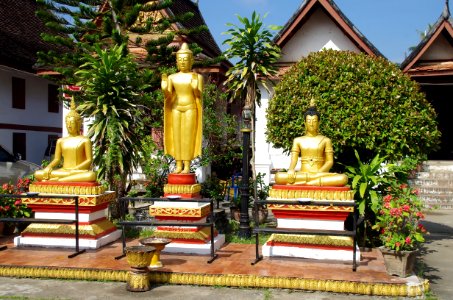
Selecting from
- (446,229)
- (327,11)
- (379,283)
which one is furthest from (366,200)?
(327,11)

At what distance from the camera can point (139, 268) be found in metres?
5.70

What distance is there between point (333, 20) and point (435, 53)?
334cm

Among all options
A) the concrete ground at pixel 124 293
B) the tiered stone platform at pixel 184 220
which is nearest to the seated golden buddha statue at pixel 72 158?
the tiered stone platform at pixel 184 220

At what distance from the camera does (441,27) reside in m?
13.7

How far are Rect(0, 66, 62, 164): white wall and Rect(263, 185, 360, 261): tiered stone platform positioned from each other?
13.6 metres

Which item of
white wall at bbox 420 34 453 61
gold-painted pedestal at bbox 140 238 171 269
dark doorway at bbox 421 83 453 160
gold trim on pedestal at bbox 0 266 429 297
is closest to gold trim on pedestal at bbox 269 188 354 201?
A: gold trim on pedestal at bbox 0 266 429 297

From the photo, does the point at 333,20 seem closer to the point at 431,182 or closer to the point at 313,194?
the point at 431,182

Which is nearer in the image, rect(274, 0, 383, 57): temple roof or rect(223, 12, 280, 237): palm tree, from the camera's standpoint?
rect(223, 12, 280, 237): palm tree

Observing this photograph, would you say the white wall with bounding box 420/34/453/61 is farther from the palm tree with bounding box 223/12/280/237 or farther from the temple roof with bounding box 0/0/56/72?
the temple roof with bounding box 0/0/56/72

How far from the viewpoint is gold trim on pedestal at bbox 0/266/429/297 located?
5.56 metres

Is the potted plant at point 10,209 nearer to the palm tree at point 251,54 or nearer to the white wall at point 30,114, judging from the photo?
the palm tree at point 251,54

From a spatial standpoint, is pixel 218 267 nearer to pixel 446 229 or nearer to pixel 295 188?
pixel 295 188

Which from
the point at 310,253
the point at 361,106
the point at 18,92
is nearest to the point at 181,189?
the point at 310,253

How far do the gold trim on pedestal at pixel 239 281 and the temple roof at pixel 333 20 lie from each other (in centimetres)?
882
